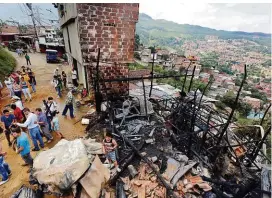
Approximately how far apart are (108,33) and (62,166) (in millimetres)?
5119

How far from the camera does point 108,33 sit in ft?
22.9

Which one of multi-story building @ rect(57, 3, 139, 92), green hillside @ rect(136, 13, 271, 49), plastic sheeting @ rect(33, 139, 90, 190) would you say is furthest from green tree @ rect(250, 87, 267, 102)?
plastic sheeting @ rect(33, 139, 90, 190)

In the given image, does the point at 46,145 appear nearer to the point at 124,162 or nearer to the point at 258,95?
the point at 124,162

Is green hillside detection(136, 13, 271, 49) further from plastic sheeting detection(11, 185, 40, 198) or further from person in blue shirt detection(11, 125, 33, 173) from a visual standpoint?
plastic sheeting detection(11, 185, 40, 198)

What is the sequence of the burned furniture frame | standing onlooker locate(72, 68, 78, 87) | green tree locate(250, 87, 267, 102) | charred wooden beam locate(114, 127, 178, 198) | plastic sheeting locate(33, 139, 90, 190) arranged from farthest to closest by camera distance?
green tree locate(250, 87, 267, 102)
standing onlooker locate(72, 68, 78, 87)
the burned furniture frame
charred wooden beam locate(114, 127, 178, 198)
plastic sheeting locate(33, 139, 90, 190)

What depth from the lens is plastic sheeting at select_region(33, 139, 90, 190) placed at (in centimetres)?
404

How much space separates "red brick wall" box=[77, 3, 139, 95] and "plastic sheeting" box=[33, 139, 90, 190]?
3813 millimetres

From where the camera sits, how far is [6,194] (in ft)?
15.8

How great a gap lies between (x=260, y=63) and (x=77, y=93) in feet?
221

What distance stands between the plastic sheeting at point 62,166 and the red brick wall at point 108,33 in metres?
3.81

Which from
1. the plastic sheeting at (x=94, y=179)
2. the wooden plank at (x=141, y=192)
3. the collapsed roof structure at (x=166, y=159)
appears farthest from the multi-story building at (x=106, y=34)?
the wooden plank at (x=141, y=192)

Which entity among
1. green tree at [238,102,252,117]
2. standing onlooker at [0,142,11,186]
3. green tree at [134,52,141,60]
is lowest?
green tree at [238,102,252,117]

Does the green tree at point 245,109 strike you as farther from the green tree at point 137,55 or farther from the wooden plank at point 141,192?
the green tree at point 137,55

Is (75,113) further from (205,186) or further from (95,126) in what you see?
(205,186)
